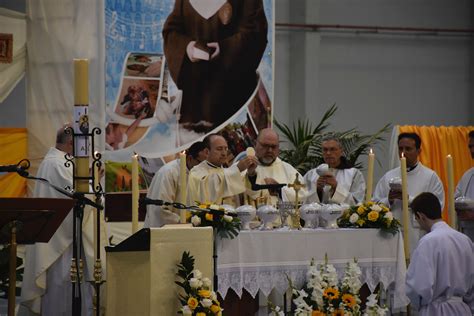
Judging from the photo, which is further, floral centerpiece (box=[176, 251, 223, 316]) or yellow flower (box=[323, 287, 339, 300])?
yellow flower (box=[323, 287, 339, 300])

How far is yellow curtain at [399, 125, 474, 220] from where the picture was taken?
14.1 meters

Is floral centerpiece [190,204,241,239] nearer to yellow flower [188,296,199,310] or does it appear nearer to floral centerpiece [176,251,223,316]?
floral centerpiece [176,251,223,316]

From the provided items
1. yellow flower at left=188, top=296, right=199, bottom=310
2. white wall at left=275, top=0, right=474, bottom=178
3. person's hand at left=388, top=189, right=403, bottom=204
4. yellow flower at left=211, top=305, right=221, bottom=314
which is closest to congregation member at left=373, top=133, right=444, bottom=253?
person's hand at left=388, top=189, right=403, bottom=204

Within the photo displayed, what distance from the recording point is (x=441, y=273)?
298 inches

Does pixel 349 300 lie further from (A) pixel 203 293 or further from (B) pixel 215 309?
(A) pixel 203 293

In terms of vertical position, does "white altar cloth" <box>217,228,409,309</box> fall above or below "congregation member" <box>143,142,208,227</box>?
below

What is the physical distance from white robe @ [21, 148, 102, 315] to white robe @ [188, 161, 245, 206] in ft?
3.29

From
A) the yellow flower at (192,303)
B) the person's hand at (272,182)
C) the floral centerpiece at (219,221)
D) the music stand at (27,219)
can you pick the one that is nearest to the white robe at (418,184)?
the person's hand at (272,182)

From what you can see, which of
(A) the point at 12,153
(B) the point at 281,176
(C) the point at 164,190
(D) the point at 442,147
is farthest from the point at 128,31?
(D) the point at 442,147

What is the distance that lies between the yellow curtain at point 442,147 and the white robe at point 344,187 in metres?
3.93

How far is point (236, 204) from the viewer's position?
887 cm

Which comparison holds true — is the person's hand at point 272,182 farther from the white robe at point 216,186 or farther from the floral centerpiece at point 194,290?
the floral centerpiece at point 194,290

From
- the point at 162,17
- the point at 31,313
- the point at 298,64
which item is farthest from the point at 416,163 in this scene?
the point at 298,64

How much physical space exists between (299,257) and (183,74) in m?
4.54
